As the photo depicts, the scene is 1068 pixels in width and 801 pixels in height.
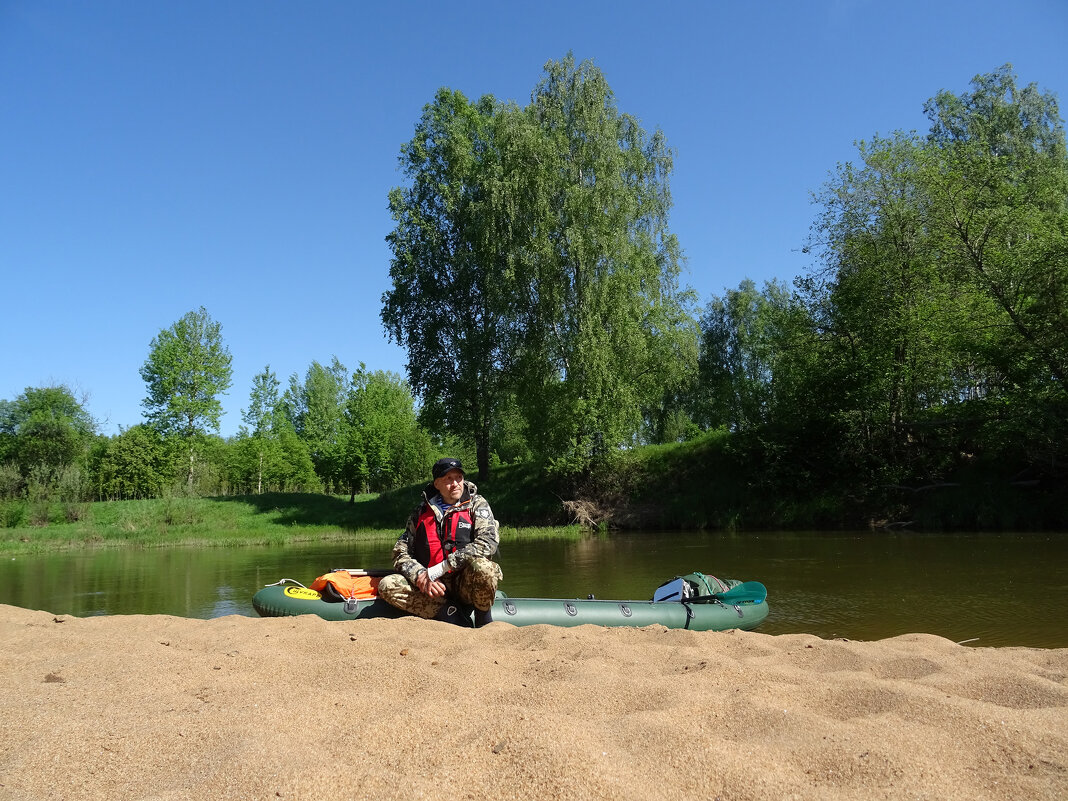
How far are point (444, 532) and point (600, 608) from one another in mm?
1716

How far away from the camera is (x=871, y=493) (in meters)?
20.3

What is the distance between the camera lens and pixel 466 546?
18.2 feet

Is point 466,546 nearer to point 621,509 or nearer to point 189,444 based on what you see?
point 621,509

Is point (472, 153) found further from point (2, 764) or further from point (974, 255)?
point (2, 764)

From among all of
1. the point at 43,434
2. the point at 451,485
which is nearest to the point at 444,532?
the point at 451,485

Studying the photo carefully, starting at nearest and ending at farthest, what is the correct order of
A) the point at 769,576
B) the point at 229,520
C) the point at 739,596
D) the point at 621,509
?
1. the point at 739,596
2. the point at 769,576
3. the point at 621,509
4. the point at 229,520

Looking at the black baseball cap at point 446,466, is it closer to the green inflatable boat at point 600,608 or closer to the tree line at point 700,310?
the green inflatable boat at point 600,608

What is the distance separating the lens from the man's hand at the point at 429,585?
18.2 ft

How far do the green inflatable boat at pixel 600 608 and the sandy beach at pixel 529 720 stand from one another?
4.50ft

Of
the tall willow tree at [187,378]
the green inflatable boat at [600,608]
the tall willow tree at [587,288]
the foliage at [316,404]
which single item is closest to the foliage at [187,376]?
the tall willow tree at [187,378]

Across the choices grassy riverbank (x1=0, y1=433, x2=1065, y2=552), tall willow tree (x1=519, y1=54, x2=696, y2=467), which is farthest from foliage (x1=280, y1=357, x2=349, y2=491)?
tall willow tree (x1=519, y1=54, x2=696, y2=467)

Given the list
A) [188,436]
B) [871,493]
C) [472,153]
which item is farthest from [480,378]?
[188,436]

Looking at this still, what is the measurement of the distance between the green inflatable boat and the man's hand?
264 millimetres

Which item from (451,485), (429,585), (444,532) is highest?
(451,485)
